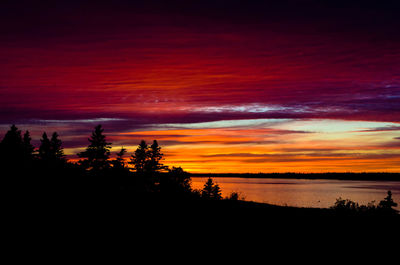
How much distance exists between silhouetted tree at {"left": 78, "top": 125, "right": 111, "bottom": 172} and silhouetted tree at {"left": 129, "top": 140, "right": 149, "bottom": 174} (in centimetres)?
1117

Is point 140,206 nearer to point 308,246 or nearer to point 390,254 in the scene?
point 308,246

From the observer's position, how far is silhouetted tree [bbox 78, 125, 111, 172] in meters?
66.1

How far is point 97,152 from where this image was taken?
219 ft

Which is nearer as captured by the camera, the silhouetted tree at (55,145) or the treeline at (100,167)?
the treeline at (100,167)

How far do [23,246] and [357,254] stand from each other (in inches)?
395

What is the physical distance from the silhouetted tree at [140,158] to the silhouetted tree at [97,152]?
36.6 feet

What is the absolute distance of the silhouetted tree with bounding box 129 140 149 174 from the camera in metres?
78.0

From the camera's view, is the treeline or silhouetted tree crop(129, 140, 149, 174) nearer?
the treeline

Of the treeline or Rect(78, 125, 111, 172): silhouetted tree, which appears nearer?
the treeline

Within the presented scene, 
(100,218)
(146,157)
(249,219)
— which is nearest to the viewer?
(100,218)

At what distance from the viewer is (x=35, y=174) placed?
68.9 ft

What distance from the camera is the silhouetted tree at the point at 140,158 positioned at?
256 feet

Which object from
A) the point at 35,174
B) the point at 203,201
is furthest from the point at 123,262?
the point at 35,174

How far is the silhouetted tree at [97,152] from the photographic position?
217 feet
